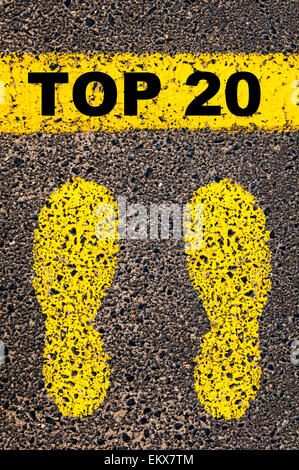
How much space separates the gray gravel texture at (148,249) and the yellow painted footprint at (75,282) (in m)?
0.05

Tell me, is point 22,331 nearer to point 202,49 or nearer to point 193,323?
point 193,323

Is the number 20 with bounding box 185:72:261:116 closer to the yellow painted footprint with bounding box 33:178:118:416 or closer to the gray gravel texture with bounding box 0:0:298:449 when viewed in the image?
the gray gravel texture with bounding box 0:0:298:449

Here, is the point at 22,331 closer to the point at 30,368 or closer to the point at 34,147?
the point at 30,368

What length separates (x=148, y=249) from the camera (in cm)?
241

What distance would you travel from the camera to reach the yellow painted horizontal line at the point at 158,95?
2.43 metres

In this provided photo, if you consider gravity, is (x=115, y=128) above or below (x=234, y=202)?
above

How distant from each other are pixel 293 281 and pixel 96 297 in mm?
995

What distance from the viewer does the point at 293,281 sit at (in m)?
2.43

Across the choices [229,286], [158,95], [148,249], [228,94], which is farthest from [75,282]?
[228,94]

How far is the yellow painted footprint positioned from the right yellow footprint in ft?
1.45

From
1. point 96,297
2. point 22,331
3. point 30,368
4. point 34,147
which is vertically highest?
point 34,147

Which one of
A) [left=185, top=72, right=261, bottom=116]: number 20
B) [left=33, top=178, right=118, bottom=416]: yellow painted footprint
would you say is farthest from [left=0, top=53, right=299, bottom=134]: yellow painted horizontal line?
[left=33, top=178, right=118, bottom=416]: yellow painted footprint

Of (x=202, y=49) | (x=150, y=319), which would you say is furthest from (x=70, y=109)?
(x=150, y=319)

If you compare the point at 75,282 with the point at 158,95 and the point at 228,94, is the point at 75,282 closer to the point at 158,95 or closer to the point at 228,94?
the point at 158,95
